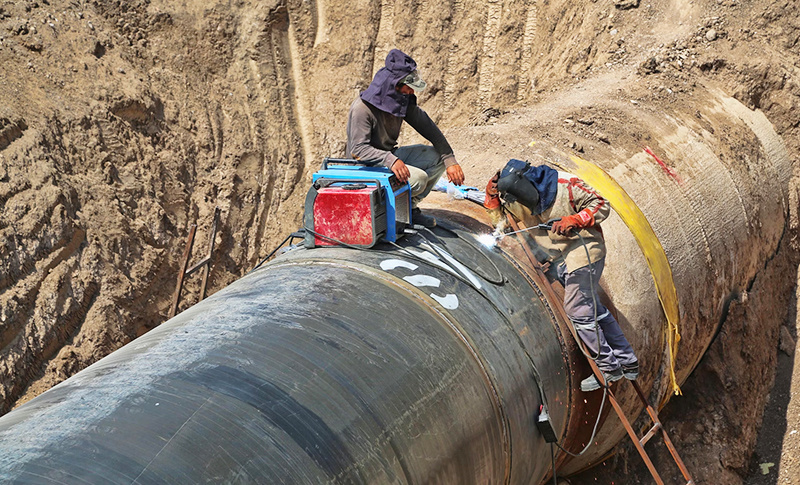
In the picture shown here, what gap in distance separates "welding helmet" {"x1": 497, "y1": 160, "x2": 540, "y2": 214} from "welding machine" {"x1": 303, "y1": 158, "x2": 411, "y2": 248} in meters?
0.70

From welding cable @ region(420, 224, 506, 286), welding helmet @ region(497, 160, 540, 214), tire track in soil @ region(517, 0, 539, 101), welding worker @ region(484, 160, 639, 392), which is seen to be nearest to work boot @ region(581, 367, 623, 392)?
welding worker @ region(484, 160, 639, 392)

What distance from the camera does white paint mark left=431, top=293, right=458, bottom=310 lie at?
4.20 meters

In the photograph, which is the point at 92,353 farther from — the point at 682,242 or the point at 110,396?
the point at 682,242

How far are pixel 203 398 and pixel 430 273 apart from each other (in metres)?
1.81

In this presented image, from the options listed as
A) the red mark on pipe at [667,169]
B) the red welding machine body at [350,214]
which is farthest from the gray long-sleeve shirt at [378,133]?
the red mark on pipe at [667,169]

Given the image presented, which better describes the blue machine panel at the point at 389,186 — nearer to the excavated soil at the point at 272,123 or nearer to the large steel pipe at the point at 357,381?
→ the large steel pipe at the point at 357,381

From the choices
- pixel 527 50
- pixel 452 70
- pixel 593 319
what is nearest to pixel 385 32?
pixel 452 70

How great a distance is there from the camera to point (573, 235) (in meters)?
5.00

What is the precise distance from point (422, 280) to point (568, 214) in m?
1.36

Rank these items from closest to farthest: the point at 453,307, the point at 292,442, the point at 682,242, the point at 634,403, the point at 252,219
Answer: the point at 292,442 < the point at 453,307 < the point at 634,403 < the point at 682,242 < the point at 252,219

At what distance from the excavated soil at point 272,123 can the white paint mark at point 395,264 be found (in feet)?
7.11

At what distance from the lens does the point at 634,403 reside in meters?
6.04

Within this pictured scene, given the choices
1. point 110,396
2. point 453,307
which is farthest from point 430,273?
point 110,396

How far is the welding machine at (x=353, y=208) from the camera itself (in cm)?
452
